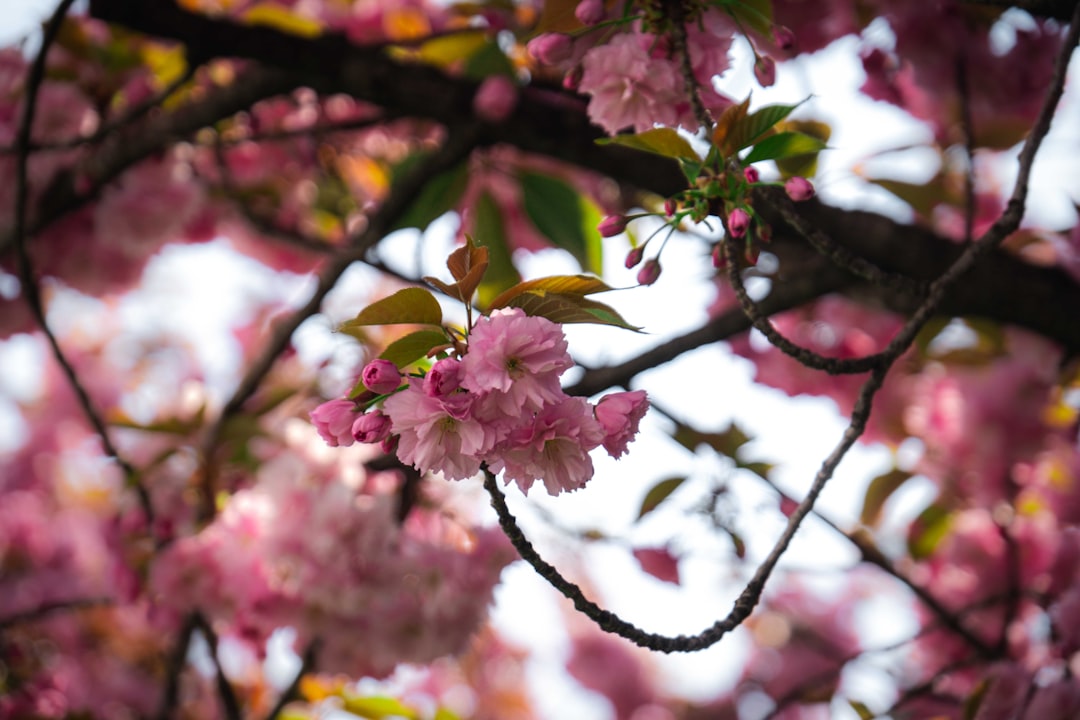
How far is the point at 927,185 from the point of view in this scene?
5.15 feet

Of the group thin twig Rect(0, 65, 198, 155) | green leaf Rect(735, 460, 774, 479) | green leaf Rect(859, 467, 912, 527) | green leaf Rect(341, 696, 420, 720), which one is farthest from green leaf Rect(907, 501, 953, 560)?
thin twig Rect(0, 65, 198, 155)

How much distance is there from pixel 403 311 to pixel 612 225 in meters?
0.24

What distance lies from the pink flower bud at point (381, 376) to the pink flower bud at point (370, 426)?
1.0 inches

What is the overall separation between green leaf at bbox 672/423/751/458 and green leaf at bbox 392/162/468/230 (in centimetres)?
58

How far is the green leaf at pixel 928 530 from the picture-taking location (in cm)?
204

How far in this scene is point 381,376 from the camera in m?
0.65

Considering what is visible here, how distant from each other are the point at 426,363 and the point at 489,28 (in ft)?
3.95

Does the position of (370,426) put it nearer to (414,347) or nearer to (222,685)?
(414,347)

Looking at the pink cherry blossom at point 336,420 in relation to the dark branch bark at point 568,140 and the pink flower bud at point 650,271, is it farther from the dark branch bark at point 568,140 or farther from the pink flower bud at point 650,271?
the dark branch bark at point 568,140

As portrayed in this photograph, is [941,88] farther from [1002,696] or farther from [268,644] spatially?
[268,644]

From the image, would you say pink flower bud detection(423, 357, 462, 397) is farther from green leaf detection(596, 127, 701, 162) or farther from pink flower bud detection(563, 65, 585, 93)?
pink flower bud detection(563, 65, 585, 93)

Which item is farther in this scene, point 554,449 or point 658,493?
point 658,493

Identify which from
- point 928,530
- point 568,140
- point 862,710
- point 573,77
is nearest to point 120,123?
point 568,140

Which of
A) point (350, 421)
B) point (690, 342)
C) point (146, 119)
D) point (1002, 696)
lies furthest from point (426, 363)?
point (146, 119)
